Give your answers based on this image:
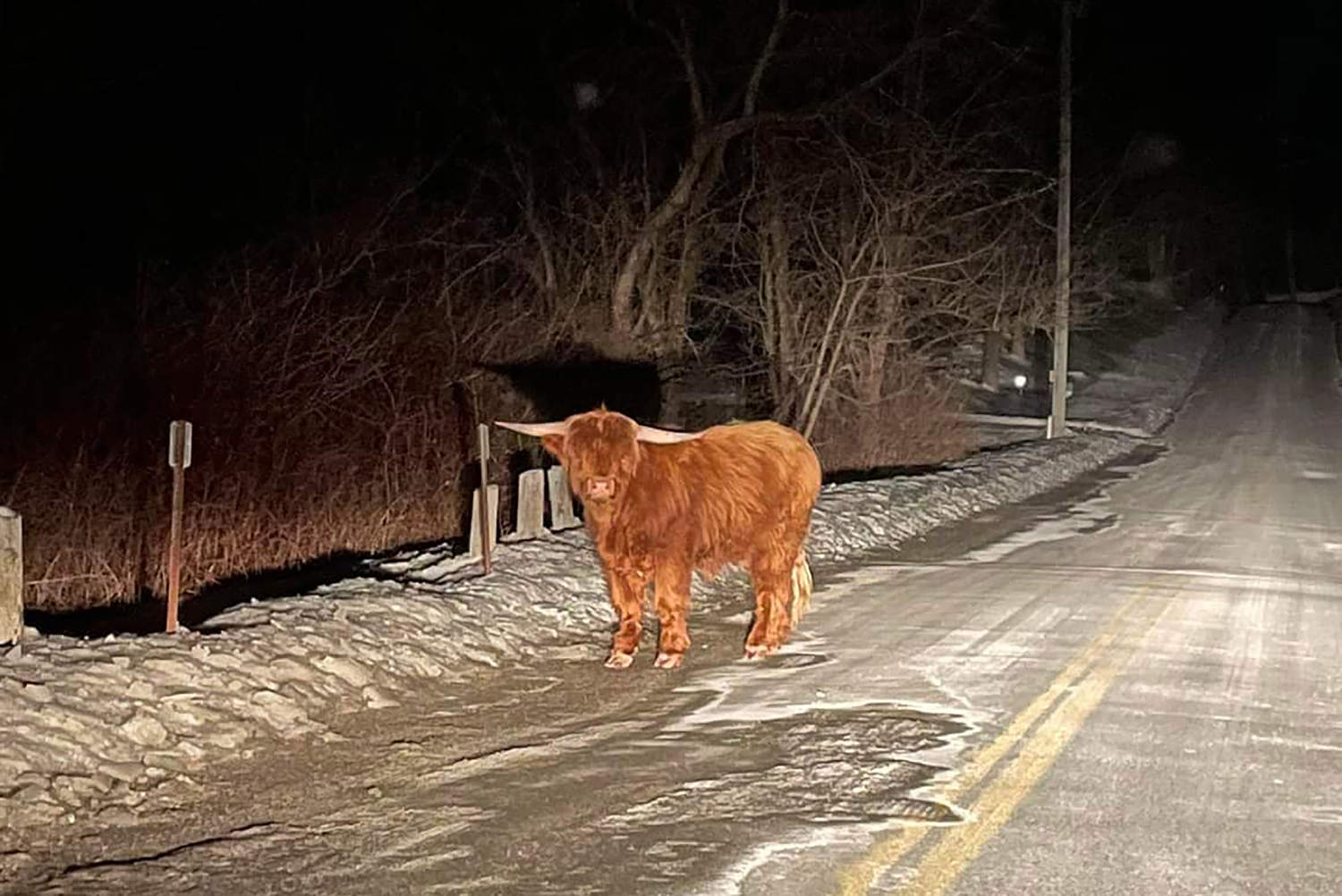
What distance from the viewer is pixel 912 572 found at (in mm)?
15172

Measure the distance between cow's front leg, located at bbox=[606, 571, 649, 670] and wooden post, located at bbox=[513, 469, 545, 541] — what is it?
15.0ft

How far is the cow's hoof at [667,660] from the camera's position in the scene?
33.4 ft

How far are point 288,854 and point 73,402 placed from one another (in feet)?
38.2

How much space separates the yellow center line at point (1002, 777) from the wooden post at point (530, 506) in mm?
5551

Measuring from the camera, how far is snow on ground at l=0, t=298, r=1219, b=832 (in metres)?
7.30

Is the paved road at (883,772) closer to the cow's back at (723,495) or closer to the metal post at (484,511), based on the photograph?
the cow's back at (723,495)

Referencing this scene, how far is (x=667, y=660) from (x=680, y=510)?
95cm

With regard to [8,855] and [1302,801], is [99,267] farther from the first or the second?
[1302,801]

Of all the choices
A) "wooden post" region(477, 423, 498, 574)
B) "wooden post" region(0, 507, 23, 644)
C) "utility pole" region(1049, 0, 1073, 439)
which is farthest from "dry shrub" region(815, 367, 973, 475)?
"wooden post" region(0, 507, 23, 644)

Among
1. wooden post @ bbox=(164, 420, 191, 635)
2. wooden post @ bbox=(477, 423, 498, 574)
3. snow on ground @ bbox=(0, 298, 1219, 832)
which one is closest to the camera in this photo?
snow on ground @ bbox=(0, 298, 1219, 832)

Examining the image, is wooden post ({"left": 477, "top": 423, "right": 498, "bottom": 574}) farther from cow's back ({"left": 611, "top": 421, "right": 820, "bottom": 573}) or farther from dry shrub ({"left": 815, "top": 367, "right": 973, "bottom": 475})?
dry shrub ({"left": 815, "top": 367, "right": 973, "bottom": 475})

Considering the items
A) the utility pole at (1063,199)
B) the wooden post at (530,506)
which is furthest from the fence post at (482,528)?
the utility pole at (1063,199)

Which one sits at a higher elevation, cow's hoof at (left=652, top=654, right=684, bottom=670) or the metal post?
the metal post

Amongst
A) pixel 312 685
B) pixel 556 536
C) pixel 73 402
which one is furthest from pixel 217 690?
pixel 73 402
